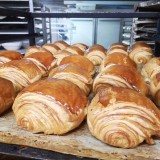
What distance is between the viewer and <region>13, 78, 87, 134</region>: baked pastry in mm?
759

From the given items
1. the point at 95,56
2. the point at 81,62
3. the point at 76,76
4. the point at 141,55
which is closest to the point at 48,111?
the point at 76,76

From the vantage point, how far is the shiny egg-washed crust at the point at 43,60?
145cm

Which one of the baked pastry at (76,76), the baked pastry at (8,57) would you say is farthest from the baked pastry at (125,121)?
the baked pastry at (8,57)

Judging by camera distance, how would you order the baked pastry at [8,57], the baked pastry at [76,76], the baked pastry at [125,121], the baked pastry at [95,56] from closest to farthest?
the baked pastry at [125,121], the baked pastry at [76,76], the baked pastry at [8,57], the baked pastry at [95,56]

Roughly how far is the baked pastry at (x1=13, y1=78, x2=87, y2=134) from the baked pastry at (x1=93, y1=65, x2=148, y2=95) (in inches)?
10.2

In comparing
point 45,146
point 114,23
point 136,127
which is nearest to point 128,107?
point 136,127

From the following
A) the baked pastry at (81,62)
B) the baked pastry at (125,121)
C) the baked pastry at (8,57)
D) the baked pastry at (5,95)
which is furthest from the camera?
the baked pastry at (8,57)

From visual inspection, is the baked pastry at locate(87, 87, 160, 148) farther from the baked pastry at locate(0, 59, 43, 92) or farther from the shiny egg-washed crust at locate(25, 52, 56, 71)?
the shiny egg-washed crust at locate(25, 52, 56, 71)

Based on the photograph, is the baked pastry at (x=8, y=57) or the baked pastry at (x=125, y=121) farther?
the baked pastry at (x=8, y=57)

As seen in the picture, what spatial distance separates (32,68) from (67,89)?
48 cm

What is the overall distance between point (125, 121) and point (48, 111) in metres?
0.29

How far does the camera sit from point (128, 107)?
709 mm

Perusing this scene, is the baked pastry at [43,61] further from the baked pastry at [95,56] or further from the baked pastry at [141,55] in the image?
the baked pastry at [141,55]

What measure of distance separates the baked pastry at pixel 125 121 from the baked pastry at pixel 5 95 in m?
0.43
